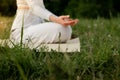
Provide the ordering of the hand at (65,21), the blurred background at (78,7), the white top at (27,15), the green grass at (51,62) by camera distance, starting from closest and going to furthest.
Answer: the green grass at (51,62)
the hand at (65,21)
the white top at (27,15)
the blurred background at (78,7)

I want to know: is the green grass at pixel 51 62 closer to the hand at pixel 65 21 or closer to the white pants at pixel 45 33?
the white pants at pixel 45 33

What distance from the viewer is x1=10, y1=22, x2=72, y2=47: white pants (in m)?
4.65

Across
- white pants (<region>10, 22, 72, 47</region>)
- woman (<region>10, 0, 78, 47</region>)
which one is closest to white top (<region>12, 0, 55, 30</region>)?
woman (<region>10, 0, 78, 47</region>)

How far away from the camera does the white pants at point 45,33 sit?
465 centimetres

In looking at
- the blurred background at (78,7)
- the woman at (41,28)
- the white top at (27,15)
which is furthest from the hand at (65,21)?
the blurred background at (78,7)

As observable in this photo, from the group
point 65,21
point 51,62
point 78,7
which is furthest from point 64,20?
point 78,7

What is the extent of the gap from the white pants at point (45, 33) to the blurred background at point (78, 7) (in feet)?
35.2

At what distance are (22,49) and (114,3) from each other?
13911mm

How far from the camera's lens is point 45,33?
4.70 metres

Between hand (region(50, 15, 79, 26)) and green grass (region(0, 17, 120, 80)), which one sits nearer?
green grass (region(0, 17, 120, 80))

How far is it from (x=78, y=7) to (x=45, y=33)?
487 inches

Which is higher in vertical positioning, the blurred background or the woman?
the blurred background

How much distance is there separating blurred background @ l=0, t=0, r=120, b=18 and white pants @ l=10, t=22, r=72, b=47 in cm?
1074

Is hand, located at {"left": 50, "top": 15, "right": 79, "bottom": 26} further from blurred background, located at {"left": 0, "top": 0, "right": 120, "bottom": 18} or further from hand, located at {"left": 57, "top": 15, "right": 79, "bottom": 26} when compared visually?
blurred background, located at {"left": 0, "top": 0, "right": 120, "bottom": 18}
